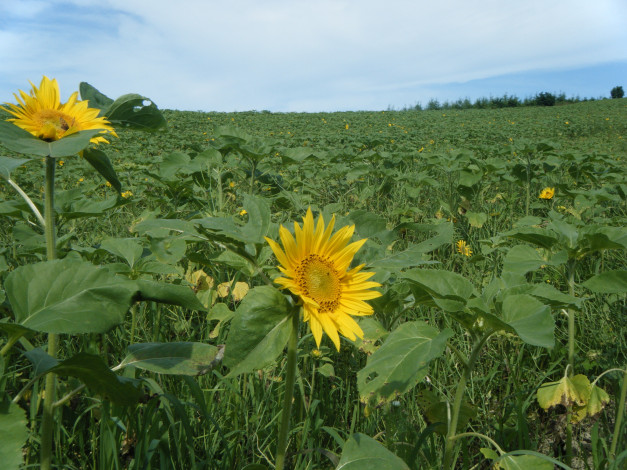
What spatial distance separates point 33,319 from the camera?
732 millimetres

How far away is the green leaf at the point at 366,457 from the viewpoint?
0.90 m

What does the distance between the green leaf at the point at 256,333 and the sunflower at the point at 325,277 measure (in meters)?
0.05

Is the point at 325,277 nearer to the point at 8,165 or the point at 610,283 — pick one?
the point at 8,165

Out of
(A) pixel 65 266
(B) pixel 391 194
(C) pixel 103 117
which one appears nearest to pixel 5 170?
(C) pixel 103 117

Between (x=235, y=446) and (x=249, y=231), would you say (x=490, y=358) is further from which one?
(x=249, y=231)

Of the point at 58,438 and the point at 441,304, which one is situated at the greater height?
the point at 441,304

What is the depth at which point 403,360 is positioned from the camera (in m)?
0.96

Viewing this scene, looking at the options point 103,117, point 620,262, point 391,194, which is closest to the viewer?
point 103,117

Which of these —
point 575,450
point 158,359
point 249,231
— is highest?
point 249,231

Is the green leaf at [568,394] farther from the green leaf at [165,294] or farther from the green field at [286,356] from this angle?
the green leaf at [165,294]

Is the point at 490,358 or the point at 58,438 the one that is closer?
the point at 58,438

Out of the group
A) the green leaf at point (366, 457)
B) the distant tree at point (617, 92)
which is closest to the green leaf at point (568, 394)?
the green leaf at point (366, 457)

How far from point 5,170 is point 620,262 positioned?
331cm

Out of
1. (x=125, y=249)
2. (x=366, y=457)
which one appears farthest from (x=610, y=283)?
(x=125, y=249)
